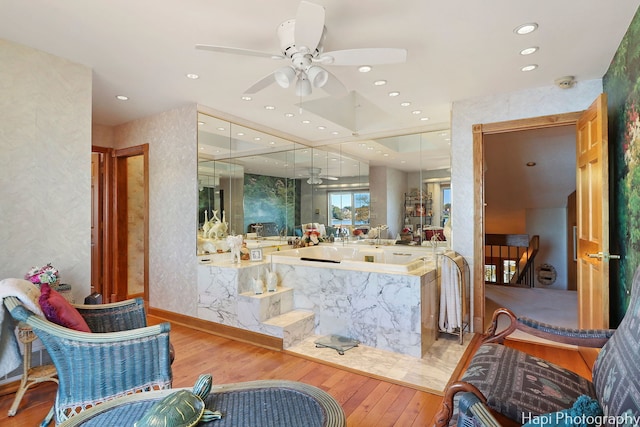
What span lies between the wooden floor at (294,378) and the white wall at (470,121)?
1.22 metres

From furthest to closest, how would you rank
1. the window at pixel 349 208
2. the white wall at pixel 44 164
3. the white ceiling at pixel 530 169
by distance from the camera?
1. the window at pixel 349 208
2. the white ceiling at pixel 530 169
3. the white wall at pixel 44 164

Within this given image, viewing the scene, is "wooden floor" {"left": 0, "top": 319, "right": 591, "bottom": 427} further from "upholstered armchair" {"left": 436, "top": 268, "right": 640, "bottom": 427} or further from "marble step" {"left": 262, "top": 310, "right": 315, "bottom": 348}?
"upholstered armchair" {"left": 436, "top": 268, "right": 640, "bottom": 427}

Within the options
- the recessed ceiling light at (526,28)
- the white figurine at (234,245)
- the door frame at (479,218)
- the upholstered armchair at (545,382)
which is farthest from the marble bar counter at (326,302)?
the recessed ceiling light at (526,28)

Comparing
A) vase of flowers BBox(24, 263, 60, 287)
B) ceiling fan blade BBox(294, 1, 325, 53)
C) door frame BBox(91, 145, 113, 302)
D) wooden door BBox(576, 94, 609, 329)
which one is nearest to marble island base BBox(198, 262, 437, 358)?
wooden door BBox(576, 94, 609, 329)

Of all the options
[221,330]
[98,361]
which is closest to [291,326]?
[221,330]

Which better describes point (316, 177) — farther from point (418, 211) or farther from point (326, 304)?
point (326, 304)

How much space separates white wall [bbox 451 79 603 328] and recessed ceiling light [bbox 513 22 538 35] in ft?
4.18

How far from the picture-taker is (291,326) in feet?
10.7

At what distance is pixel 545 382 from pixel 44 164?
360cm

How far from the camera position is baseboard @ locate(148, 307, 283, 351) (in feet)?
10.7

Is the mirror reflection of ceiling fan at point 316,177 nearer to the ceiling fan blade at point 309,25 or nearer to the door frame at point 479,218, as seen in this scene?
the door frame at point 479,218

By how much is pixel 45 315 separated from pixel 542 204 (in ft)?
26.5

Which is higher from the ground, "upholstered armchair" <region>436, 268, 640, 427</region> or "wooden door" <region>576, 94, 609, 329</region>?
"wooden door" <region>576, 94, 609, 329</region>

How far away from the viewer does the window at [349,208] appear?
200 inches
